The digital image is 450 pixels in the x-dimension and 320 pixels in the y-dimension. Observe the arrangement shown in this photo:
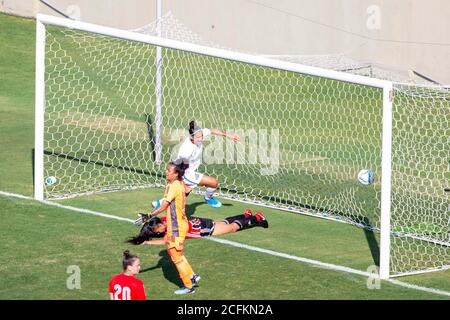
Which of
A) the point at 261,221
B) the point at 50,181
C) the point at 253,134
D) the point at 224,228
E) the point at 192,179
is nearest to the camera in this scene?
the point at 224,228

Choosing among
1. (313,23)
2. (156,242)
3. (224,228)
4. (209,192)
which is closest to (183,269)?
(156,242)

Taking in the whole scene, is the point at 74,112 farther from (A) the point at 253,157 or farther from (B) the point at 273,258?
(B) the point at 273,258

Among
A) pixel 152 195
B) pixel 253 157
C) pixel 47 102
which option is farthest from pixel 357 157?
pixel 47 102

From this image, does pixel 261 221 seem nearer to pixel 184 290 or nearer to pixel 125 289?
pixel 184 290

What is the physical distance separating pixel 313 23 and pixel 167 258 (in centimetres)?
1463

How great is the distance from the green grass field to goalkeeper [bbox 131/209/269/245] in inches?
5.4

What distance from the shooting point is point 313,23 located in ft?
89.4

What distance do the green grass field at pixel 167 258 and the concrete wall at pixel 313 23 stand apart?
10.3 m

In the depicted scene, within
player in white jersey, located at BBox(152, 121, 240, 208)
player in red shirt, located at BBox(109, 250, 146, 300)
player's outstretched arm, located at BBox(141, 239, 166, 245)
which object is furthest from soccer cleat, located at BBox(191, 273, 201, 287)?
player in white jersey, located at BBox(152, 121, 240, 208)

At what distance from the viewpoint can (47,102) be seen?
22922 mm

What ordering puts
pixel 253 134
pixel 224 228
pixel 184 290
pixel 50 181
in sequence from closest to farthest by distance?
pixel 184 290, pixel 224 228, pixel 50 181, pixel 253 134

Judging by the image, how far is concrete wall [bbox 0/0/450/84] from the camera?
25.8 metres

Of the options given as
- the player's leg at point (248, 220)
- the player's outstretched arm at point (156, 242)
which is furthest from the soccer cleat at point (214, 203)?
the player's outstretched arm at point (156, 242)

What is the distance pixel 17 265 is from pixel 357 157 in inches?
315
